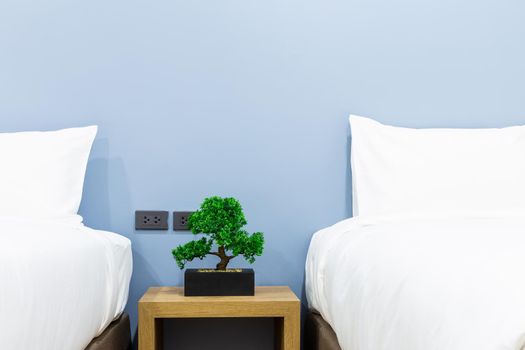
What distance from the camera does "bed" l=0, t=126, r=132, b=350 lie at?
1.32m

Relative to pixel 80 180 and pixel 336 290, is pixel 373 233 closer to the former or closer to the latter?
pixel 336 290

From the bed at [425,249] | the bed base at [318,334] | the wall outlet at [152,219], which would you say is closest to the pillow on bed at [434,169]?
the bed at [425,249]

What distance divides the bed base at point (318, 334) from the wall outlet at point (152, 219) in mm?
664

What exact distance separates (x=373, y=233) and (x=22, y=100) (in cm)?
150

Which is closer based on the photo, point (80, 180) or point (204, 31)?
point (80, 180)

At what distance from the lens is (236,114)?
8.49 feet

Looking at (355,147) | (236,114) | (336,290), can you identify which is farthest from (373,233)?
(236,114)

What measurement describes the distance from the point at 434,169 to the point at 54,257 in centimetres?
138

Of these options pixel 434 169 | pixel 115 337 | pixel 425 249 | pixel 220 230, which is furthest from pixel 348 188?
pixel 425 249

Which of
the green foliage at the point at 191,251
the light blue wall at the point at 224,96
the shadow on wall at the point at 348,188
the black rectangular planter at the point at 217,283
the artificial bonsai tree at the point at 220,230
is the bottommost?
the black rectangular planter at the point at 217,283

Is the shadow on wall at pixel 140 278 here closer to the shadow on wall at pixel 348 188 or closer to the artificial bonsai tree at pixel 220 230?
the artificial bonsai tree at pixel 220 230

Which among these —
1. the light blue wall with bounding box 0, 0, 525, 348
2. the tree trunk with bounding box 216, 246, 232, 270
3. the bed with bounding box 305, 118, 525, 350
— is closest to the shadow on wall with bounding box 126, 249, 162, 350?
the light blue wall with bounding box 0, 0, 525, 348

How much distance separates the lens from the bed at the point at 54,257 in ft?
4.34

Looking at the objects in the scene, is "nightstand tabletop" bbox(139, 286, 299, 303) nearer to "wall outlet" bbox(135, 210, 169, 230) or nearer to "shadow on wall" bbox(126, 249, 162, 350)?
"shadow on wall" bbox(126, 249, 162, 350)
